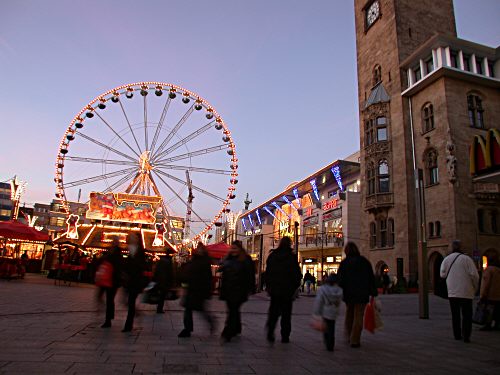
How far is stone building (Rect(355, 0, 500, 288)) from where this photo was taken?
2730 cm

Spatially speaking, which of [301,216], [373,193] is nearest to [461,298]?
[373,193]

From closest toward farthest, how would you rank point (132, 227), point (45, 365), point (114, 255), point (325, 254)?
point (45, 365), point (114, 255), point (132, 227), point (325, 254)

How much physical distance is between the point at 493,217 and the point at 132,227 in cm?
2502

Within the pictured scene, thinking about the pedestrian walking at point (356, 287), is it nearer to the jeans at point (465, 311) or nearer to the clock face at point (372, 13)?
the jeans at point (465, 311)

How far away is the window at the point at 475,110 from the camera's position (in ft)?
96.5

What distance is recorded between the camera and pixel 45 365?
474 centimetres

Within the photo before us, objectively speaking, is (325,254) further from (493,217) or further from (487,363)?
(487,363)

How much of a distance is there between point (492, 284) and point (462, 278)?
1.87 m

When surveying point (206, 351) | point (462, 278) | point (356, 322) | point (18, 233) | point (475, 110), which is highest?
point (475, 110)

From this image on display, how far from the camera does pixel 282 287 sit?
7.12 meters

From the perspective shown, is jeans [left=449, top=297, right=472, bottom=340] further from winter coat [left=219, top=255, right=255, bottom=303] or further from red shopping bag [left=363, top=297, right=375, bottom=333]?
winter coat [left=219, top=255, right=255, bottom=303]

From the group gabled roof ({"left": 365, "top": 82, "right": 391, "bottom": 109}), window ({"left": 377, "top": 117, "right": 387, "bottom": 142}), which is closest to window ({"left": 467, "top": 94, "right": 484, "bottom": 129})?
gabled roof ({"left": 365, "top": 82, "right": 391, "bottom": 109})

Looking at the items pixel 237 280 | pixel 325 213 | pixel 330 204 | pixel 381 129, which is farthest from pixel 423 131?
pixel 237 280

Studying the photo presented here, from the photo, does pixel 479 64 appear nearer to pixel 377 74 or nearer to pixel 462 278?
pixel 377 74
